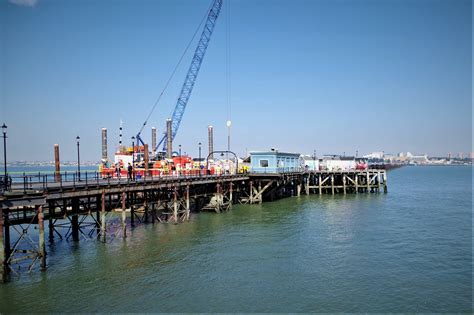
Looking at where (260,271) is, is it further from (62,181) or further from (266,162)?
(266,162)

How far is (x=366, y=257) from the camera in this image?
27.4m

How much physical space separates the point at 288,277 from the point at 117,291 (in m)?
9.56

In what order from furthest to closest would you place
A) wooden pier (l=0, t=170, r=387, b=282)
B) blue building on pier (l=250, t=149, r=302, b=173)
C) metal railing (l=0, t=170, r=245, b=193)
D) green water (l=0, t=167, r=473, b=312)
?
blue building on pier (l=250, t=149, r=302, b=173), metal railing (l=0, t=170, r=245, b=193), wooden pier (l=0, t=170, r=387, b=282), green water (l=0, t=167, r=473, b=312)

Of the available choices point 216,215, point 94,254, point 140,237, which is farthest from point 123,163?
point 94,254

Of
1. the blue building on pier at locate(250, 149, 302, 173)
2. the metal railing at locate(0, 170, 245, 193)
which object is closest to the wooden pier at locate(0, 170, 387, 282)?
the metal railing at locate(0, 170, 245, 193)

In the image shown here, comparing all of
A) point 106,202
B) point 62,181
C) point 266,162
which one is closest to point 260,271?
point 106,202

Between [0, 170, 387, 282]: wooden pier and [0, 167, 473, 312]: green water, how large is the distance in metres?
1.67

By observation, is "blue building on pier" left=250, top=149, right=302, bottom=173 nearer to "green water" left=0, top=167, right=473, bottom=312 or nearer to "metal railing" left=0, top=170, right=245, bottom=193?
"metal railing" left=0, top=170, right=245, bottom=193

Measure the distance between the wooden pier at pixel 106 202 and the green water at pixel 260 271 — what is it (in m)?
1.67

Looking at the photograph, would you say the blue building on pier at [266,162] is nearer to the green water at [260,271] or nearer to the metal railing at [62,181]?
the metal railing at [62,181]

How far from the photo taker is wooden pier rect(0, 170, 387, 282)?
23.8m

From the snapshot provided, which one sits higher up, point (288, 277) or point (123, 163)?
point (123, 163)

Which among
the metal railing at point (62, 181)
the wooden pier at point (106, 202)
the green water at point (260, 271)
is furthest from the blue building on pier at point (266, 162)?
the green water at point (260, 271)

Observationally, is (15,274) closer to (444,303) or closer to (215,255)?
(215,255)
